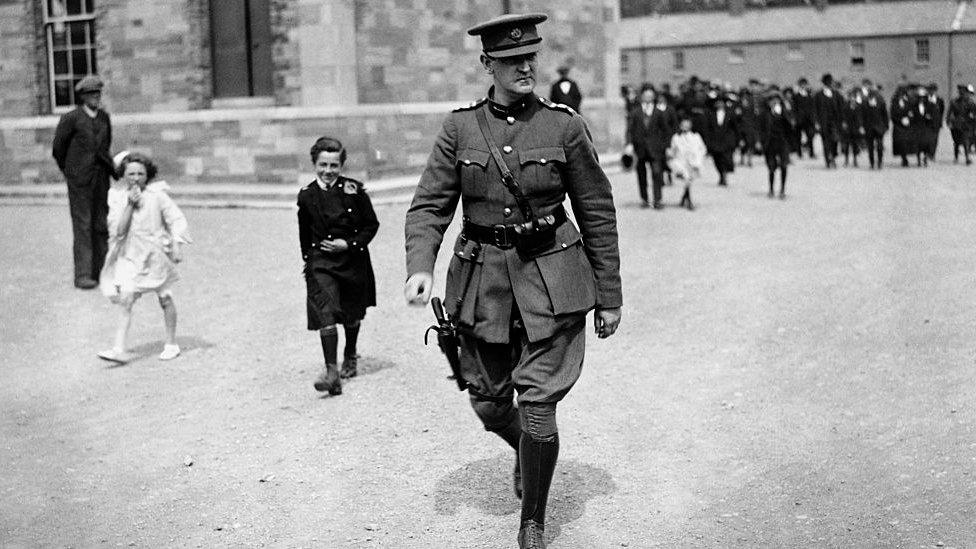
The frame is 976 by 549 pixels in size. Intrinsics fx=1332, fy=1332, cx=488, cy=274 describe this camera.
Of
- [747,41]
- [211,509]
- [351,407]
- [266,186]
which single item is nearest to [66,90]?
[266,186]

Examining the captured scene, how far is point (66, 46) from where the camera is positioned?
22.6 m

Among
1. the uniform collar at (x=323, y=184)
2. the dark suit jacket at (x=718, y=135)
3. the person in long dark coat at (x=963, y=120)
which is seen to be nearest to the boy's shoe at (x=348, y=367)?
the uniform collar at (x=323, y=184)

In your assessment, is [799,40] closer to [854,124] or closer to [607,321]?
[854,124]

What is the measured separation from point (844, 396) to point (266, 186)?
13.8m

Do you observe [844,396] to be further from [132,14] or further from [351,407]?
[132,14]

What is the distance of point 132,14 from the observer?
21359 mm

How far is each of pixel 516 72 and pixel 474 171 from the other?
42 cm

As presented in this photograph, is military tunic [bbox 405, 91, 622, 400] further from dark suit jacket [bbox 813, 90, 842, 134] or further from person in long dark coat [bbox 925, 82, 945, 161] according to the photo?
person in long dark coat [bbox 925, 82, 945, 161]

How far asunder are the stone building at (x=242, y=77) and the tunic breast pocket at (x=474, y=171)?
14.8 meters

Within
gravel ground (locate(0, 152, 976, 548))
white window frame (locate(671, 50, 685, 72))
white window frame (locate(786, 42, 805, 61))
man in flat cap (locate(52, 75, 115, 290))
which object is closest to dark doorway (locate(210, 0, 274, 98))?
man in flat cap (locate(52, 75, 115, 290))

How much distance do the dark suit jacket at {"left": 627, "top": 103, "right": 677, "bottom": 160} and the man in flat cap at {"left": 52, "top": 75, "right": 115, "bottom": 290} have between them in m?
7.98

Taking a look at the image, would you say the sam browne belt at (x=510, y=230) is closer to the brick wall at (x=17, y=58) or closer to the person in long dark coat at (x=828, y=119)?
the brick wall at (x=17, y=58)

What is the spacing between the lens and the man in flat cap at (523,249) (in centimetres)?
513

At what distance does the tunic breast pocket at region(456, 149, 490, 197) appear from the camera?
521 centimetres
